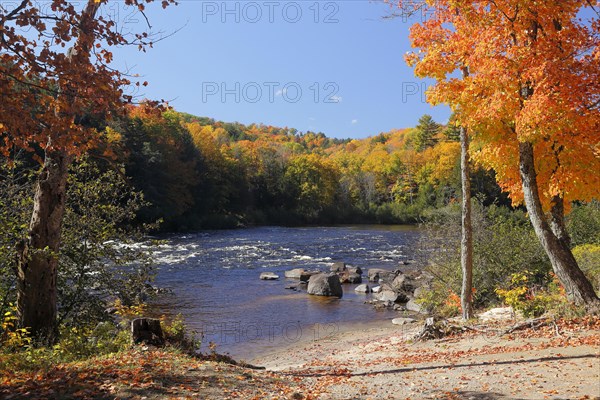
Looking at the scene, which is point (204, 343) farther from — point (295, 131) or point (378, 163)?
point (295, 131)

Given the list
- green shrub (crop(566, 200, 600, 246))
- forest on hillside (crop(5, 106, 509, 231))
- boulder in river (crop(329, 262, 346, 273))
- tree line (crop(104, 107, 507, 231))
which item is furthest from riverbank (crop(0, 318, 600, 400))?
tree line (crop(104, 107, 507, 231))

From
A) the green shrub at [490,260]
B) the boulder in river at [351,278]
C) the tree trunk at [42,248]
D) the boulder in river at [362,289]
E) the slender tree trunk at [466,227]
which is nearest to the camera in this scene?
the tree trunk at [42,248]

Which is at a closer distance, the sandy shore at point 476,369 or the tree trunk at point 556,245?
the sandy shore at point 476,369

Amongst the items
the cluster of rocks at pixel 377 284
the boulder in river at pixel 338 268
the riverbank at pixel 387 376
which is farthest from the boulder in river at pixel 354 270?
the riverbank at pixel 387 376

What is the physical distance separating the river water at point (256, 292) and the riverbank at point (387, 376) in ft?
21.6

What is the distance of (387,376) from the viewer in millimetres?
8547

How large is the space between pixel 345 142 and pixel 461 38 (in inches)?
5870

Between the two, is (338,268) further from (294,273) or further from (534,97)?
(534,97)

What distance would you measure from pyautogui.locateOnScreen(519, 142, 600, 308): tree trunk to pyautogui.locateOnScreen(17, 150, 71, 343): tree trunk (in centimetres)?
906

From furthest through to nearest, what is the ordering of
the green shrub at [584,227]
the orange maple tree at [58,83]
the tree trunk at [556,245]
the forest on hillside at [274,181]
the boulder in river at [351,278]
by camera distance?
the forest on hillside at [274,181]
the boulder in river at [351,278]
the green shrub at [584,227]
the tree trunk at [556,245]
the orange maple tree at [58,83]

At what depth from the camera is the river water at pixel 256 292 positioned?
55.5 ft

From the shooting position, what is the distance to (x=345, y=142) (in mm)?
158500

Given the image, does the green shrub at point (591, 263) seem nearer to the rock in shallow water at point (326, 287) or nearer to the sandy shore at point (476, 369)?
the sandy shore at point (476, 369)

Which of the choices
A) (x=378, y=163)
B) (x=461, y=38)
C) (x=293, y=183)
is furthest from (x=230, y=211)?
(x=461, y=38)
